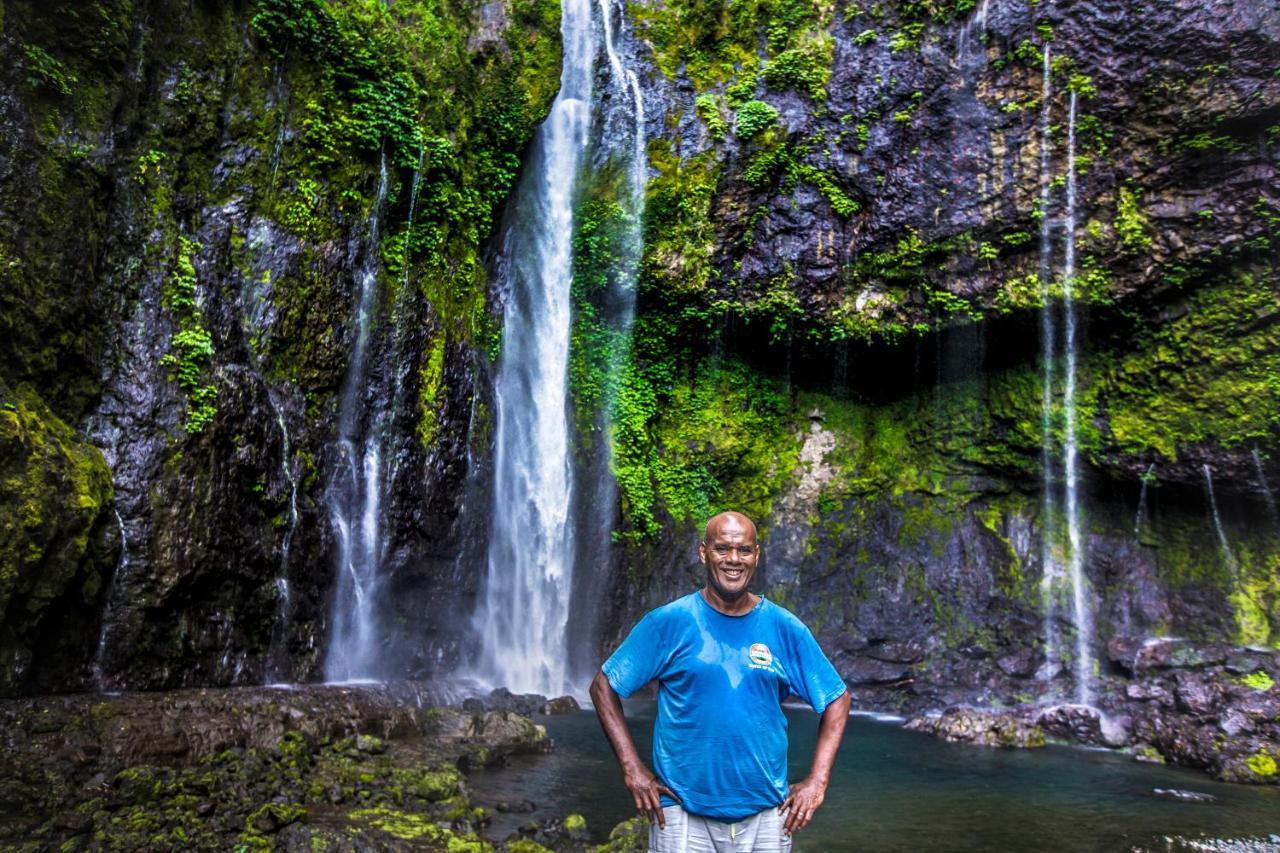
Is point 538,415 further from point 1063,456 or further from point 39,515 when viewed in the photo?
point 1063,456

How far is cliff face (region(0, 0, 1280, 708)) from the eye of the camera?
9.06m

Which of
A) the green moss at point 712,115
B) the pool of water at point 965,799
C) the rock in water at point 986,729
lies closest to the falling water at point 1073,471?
the rock in water at point 986,729

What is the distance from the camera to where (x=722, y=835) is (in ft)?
8.65

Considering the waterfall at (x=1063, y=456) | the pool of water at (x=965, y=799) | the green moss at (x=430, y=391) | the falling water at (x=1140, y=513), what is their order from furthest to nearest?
the falling water at (x=1140, y=513) → the waterfall at (x=1063, y=456) → the green moss at (x=430, y=391) → the pool of water at (x=965, y=799)

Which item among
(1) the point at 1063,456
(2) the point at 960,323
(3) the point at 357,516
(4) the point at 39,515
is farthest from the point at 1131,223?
(4) the point at 39,515

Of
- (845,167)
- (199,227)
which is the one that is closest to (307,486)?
(199,227)

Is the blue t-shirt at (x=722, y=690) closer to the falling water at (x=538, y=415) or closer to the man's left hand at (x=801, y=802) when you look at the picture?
the man's left hand at (x=801, y=802)

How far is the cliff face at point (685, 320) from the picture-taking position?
29.7 ft

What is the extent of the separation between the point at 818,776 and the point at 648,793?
568mm

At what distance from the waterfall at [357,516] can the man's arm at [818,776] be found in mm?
9600

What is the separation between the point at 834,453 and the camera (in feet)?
54.5

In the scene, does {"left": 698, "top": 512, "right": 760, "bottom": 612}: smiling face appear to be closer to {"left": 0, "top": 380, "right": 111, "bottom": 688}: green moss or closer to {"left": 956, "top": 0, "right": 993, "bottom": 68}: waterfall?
{"left": 0, "top": 380, "right": 111, "bottom": 688}: green moss

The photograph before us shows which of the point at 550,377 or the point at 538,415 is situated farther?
the point at 550,377

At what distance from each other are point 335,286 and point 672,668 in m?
10.2
